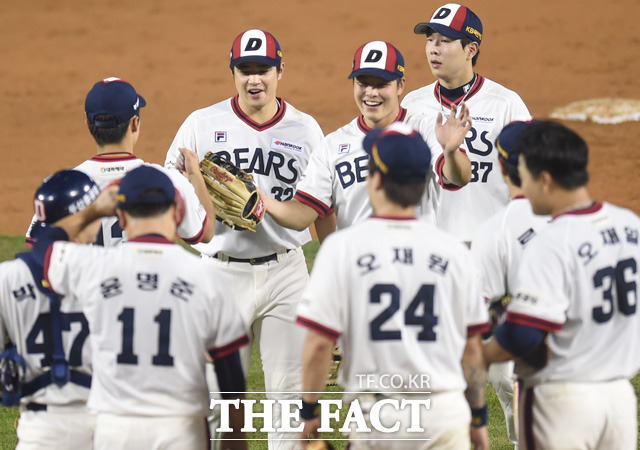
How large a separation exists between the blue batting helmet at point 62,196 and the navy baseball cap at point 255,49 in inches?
77.6

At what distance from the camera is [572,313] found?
3.46 metres

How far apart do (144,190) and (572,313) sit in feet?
5.50

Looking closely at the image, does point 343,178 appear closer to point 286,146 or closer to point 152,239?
point 286,146

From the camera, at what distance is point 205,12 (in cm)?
1605

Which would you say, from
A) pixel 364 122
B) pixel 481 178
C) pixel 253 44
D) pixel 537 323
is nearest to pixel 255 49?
pixel 253 44

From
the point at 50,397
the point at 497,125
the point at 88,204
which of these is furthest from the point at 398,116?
the point at 50,397

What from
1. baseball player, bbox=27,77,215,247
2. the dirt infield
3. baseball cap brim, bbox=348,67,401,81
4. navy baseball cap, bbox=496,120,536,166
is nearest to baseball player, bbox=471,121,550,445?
navy baseball cap, bbox=496,120,536,166

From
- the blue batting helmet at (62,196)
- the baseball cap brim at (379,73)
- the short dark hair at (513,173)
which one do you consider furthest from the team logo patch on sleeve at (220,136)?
the short dark hair at (513,173)

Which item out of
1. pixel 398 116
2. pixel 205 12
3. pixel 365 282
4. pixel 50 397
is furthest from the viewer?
pixel 205 12

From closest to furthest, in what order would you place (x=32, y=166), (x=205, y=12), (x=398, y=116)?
(x=398, y=116)
(x=32, y=166)
(x=205, y=12)

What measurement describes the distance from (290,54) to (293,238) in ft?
33.2

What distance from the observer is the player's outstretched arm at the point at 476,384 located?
11.4ft

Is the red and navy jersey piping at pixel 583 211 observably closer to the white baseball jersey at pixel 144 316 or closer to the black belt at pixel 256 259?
the white baseball jersey at pixel 144 316

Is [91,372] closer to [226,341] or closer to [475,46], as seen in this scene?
[226,341]
